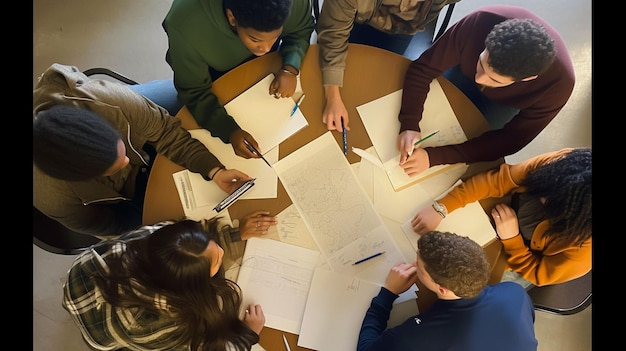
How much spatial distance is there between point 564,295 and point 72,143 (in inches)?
60.9

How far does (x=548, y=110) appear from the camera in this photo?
1316mm

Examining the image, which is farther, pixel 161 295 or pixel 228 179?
pixel 228 179

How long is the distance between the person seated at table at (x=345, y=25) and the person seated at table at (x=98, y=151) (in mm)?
352

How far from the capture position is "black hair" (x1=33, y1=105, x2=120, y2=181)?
1.01 metres

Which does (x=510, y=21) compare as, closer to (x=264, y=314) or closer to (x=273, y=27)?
(x=273, y=27)

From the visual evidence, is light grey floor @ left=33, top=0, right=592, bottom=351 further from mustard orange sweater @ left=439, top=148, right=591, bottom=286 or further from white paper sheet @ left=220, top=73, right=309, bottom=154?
white paper sheet @ left=220, top=73, right=309, bottom=154

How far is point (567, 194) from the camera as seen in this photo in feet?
3.73

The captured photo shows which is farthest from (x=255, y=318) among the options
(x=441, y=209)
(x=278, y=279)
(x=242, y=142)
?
(x=441, y=209)

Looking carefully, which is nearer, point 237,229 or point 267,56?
point 237,229

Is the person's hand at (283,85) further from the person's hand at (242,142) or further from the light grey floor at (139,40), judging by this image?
the light grey floor at (139,40)

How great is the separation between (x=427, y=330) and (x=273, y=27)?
35.0 inches

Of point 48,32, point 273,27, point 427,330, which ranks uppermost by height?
point 48,32

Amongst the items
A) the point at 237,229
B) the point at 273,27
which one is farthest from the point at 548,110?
the point at 237,229

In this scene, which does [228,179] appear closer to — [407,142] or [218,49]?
[218,49]
